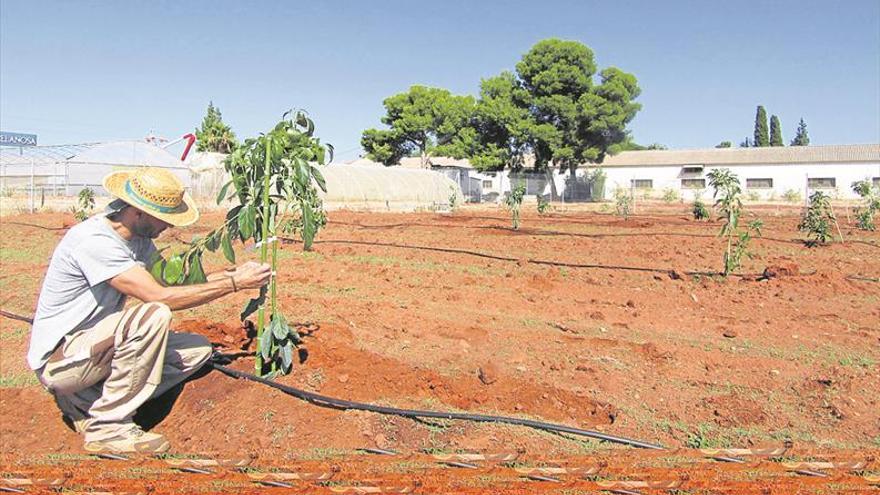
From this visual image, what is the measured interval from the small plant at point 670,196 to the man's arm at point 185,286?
39836mm

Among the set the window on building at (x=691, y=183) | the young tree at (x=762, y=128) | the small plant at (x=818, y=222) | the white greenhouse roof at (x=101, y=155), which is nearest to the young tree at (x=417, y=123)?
the window on building at (x=691, y=183)

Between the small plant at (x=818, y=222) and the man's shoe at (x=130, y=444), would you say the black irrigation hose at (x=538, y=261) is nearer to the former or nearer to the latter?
the man's shoe at (x=130, y=444)

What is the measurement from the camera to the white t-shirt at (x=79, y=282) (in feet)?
11.1

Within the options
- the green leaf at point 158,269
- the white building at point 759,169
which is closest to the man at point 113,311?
the green leaf at point 158,269

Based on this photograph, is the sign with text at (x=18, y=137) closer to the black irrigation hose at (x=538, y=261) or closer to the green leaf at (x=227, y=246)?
the black irrigation hose at (x=538, y=261)

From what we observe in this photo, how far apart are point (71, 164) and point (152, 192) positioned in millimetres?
26573

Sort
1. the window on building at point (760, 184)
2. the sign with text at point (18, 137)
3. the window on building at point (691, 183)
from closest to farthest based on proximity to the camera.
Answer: the window on building at point (691, 183) → the window on building at point (760, 184) → the sign with text at point (18, 137)

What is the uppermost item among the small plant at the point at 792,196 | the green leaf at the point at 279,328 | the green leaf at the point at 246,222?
the small plant at the point at 792,196

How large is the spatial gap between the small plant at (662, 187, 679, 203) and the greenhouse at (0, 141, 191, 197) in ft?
91.4

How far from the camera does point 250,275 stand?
3.68 meters

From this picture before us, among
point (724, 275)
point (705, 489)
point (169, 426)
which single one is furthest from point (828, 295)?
point (169, 426)

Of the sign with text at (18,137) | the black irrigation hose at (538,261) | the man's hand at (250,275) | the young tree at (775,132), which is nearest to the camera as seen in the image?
the man's hand at (250,275)

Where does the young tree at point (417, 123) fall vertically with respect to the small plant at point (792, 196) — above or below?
above

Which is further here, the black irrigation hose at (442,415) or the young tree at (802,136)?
the young tree at (802,136)
